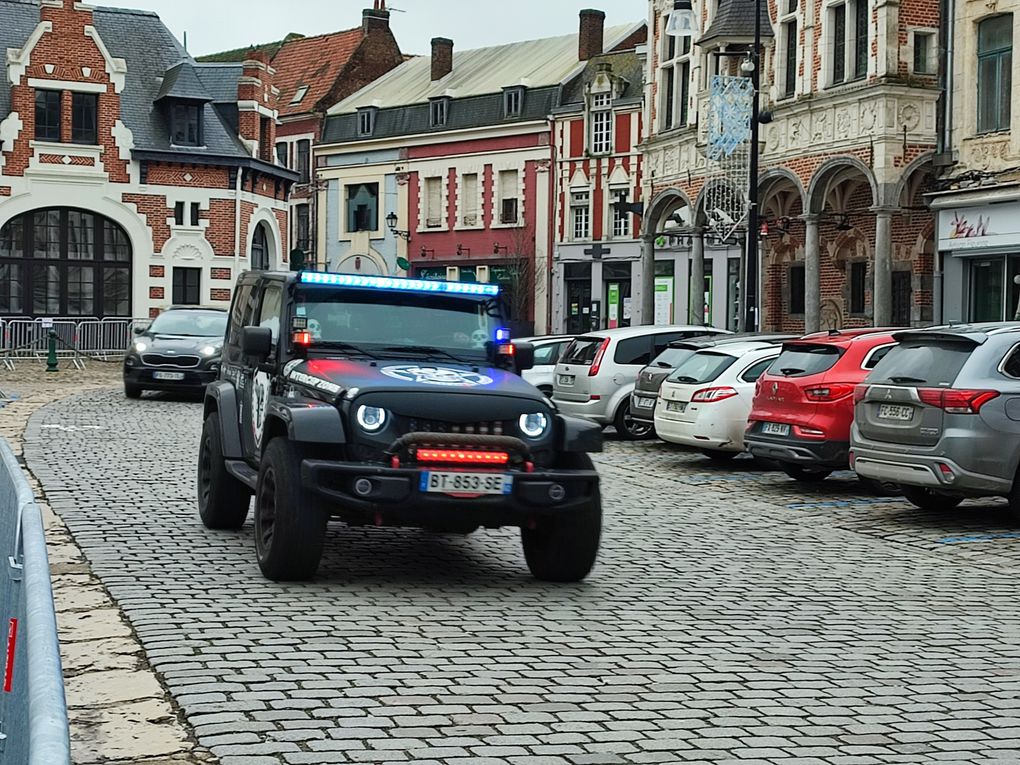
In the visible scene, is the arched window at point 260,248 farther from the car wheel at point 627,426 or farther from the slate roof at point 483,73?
the car wheel at point 627,426

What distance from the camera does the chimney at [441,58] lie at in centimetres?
6656

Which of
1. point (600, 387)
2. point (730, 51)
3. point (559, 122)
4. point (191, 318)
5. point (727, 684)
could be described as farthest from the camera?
point (559, 122)

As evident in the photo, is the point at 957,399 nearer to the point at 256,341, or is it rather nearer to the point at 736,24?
the point at 256,341

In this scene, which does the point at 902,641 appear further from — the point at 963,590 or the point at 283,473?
the point at 283,473

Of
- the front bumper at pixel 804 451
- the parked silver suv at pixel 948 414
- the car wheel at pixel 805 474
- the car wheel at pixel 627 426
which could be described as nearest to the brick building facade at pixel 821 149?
the car wheel at pixel 627 426

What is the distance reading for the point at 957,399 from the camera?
12367mm

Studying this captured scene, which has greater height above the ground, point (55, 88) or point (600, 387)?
point (55, 88)

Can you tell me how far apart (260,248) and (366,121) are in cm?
1547

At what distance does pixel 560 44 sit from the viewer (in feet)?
209


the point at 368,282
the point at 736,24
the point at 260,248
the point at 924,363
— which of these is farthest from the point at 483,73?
the point at 368,282

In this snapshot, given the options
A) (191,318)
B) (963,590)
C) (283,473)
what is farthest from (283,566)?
(191,318)

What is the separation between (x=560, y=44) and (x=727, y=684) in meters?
58.8

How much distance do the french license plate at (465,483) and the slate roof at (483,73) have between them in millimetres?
51209

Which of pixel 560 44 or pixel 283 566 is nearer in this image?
pixel 283 566
